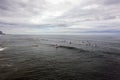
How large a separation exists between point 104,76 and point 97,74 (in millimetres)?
1307

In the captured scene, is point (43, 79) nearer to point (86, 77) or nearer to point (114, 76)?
point (86, 77)

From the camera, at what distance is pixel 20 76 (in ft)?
57.4

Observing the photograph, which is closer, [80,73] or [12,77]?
[12,77]

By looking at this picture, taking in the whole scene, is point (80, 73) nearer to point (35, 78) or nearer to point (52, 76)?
point (52, 76)

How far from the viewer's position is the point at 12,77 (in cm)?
1691

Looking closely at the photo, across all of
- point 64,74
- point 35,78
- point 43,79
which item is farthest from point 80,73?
point 35,78

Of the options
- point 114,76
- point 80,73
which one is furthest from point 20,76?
point 114,76

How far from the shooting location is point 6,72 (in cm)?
1878

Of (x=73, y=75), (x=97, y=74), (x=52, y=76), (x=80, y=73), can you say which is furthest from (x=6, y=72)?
(x=97, y=74)

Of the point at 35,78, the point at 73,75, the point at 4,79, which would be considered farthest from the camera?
the point at 73,75

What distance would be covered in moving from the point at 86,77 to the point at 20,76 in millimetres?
11977

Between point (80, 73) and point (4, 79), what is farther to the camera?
point (80, 73)

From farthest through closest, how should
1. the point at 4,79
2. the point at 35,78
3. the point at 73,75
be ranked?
the point at 73,75
the point at 35,78
the point at 4,79

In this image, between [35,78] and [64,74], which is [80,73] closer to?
[64,74]
